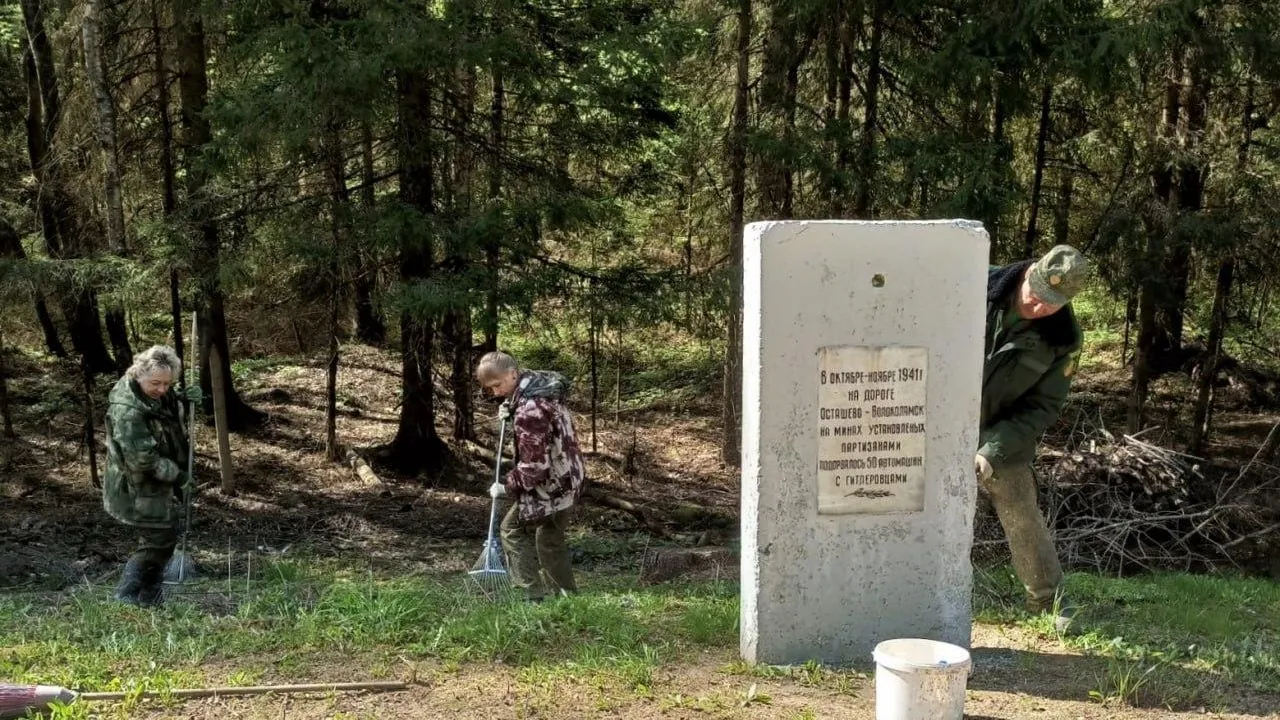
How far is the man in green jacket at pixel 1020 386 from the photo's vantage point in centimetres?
483

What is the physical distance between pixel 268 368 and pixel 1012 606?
14989 mm

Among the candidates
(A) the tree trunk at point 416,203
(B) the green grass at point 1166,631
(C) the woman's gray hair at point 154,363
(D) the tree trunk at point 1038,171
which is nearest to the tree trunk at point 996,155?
(D) the tree trunk at point 1038,171

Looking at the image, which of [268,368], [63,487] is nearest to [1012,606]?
[63,487]

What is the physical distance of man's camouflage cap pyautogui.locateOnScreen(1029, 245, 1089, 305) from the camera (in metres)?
4.45

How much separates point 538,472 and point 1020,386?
8.92 ft

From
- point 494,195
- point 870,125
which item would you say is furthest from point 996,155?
point 494,195

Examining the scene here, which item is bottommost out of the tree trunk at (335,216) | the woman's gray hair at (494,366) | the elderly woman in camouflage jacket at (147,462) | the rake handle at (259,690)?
the rake handle at (259,690)

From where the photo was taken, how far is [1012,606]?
541 centimetres

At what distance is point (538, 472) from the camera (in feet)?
A: 20.1

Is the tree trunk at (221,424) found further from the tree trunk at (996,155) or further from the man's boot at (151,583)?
the tree trunk at (996,155)

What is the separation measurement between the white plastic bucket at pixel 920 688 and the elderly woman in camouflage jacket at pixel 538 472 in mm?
2855

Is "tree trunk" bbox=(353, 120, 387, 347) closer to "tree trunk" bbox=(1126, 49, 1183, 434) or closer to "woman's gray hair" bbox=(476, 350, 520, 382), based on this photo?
"woman's gray hair" bbox=(476, 350, 520, 382)

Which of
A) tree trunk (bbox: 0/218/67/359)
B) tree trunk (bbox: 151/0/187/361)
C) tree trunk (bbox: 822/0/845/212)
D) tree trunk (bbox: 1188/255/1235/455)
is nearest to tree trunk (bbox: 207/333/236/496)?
tree trunk (bbox: 151/0/187/361)

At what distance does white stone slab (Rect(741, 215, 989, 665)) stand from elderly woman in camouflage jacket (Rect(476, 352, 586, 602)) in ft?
6.55
